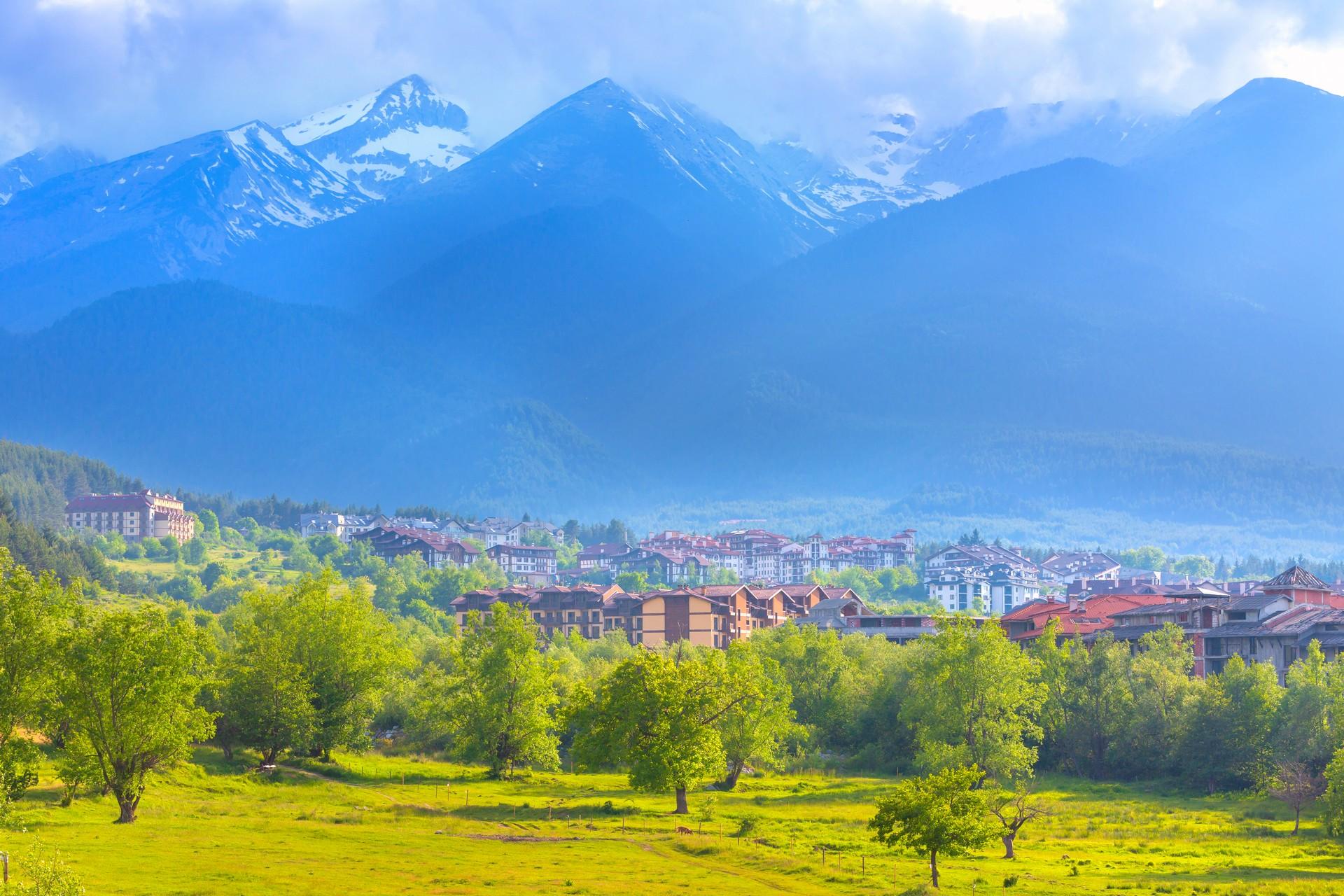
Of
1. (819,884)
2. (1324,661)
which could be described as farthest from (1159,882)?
(1324,661)

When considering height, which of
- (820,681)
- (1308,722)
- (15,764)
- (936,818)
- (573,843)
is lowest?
(573,843)

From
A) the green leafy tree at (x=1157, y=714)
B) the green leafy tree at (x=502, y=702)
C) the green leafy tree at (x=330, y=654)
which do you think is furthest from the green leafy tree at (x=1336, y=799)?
the green leafy tree at (x=330, y=654)

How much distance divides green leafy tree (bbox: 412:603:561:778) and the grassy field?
278cm

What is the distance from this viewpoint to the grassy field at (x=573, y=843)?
6888 cm

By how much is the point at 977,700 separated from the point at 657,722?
2262 centimetres

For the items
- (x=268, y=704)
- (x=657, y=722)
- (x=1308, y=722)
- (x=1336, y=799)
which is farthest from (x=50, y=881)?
(x=1308, y=722)

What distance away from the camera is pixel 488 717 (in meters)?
109

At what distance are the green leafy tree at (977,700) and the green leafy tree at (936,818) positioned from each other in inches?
1033

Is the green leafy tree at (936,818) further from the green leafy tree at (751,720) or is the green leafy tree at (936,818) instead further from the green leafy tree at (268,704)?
the green leafy tree at (268,704)

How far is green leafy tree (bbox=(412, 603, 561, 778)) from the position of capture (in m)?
109

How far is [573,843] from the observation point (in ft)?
268

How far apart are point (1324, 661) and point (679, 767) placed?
66940 millimetres

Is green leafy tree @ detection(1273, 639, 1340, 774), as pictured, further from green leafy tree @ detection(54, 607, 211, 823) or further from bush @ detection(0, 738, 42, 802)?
bush @ detection(0, 738, 42, 802)

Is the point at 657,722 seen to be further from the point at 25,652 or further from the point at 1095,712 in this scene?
the point at 1095,712
